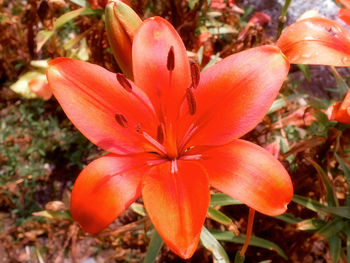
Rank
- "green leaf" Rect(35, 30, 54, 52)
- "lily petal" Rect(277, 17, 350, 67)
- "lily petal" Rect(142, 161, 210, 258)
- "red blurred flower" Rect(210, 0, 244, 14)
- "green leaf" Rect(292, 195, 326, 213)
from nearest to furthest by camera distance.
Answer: "lily petal" Rect(142, 161, 210, 258) < "lily petal" Rect(277, 17, 350, 67) < "green leaf" Rect(292, 195, 326, 213) < "green leaf" Rect(35, 30, 54, 52) < "red blurred flower" Rect(210, 0, 244, 14)

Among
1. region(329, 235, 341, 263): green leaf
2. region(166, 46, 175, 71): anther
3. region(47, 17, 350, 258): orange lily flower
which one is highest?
region(166, 46, 175, 71): anther

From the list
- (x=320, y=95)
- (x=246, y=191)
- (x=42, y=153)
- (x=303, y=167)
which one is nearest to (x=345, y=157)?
(x=303, y=167)

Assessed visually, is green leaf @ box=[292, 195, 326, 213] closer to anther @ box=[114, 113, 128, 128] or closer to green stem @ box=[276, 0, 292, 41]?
green stem @ box=[276, 0, 292, 41]

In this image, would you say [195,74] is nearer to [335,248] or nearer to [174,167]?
[174,167]

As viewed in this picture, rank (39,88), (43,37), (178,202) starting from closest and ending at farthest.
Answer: (178,202) < (43,37) < (39,88)

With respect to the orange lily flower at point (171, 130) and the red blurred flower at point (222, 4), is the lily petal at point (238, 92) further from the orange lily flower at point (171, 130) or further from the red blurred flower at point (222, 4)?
the red blurred flower at point (222, 4)

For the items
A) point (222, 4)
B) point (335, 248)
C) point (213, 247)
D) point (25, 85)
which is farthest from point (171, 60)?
point (25, 85)

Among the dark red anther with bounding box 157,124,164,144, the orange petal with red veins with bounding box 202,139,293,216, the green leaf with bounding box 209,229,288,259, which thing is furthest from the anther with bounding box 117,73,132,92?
the green leaf with bounding box 209,229,288,259
